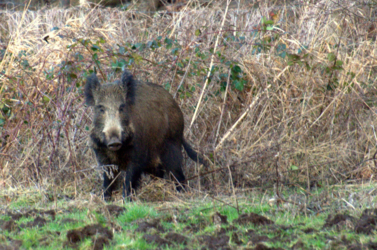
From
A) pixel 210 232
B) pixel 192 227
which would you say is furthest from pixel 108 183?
pixel 210 232

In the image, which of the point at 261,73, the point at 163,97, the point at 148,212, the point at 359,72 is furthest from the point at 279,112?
the point at 148,212

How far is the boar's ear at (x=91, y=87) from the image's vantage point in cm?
500

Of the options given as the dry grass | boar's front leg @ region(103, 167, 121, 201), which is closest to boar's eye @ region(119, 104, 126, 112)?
boar's front leg @ region(103, 167, 121, 201)

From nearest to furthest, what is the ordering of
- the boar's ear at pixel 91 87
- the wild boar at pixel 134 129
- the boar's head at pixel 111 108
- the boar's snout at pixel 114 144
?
the boar's snout at pixel 114 144, the boar's head at pixel 111 108, the wild boar at pixel 134 129, the boar's ear at pixel 91 87

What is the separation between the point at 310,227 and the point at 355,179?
6.68 ft

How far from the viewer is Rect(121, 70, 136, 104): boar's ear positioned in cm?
504

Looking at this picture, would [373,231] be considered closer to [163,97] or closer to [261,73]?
[163,97]

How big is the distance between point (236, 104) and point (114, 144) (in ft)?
7.81

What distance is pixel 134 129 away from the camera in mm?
4992

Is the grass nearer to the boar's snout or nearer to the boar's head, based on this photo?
the boar's snout

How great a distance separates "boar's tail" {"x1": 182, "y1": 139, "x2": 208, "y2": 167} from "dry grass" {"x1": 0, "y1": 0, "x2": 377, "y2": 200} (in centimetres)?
14

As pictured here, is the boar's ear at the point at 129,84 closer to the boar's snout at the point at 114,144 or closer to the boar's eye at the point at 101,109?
the boar's eye at the point at 101,109

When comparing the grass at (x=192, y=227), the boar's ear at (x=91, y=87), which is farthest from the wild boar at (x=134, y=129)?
the grass at (x=192, y=227)

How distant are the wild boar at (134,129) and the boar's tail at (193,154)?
0.08ft
